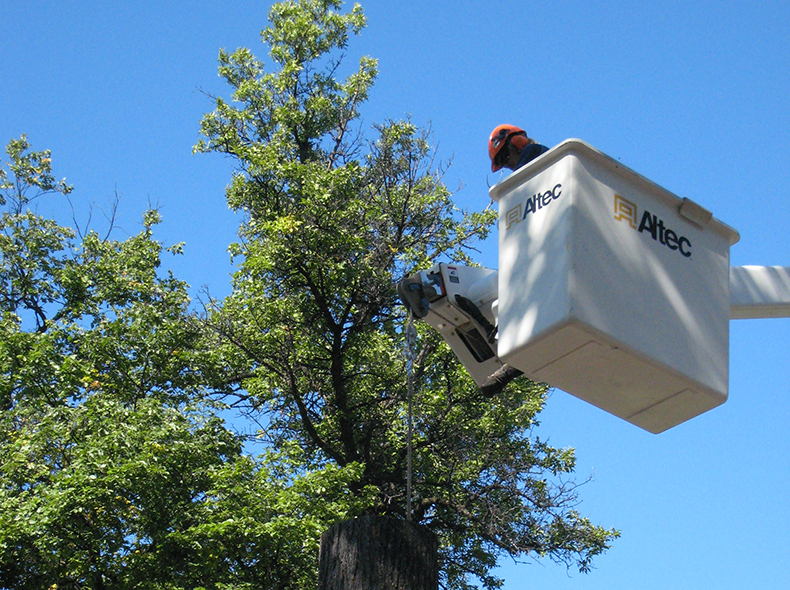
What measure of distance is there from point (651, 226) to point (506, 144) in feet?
3.97

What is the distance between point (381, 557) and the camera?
13.7 feet

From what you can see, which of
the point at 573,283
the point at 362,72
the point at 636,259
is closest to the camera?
the point at 573,283

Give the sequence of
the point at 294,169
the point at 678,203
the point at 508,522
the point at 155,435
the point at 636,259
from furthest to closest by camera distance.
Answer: the point at 294,169 → the point at 508,522 → the point at 155,435 → the point at 678,203 → the point at 636,259

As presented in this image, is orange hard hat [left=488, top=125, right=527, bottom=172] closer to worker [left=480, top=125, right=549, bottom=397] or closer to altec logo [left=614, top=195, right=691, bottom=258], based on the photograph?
worker [left=480, top=125, right=549, bottom=397]

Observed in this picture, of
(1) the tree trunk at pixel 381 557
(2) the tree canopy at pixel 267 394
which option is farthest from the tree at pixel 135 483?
(1) the tree trunk at pixel 381 557

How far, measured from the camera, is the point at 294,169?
1338 cm

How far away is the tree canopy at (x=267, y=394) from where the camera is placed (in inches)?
379

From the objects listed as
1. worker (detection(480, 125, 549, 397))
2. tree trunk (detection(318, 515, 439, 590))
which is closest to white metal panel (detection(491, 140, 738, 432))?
worker (detection(480, 125, 549, 397))

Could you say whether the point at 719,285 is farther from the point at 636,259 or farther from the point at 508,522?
the point at 508,522

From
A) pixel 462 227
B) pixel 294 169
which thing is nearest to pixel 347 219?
pixel 294 169

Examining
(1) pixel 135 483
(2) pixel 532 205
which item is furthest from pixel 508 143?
(1) pixel 135 483

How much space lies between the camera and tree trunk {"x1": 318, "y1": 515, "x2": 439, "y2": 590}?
13.6 feet

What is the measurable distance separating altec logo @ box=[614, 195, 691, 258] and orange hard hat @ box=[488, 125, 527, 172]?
1180 millimetres

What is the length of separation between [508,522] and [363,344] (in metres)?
2.80
